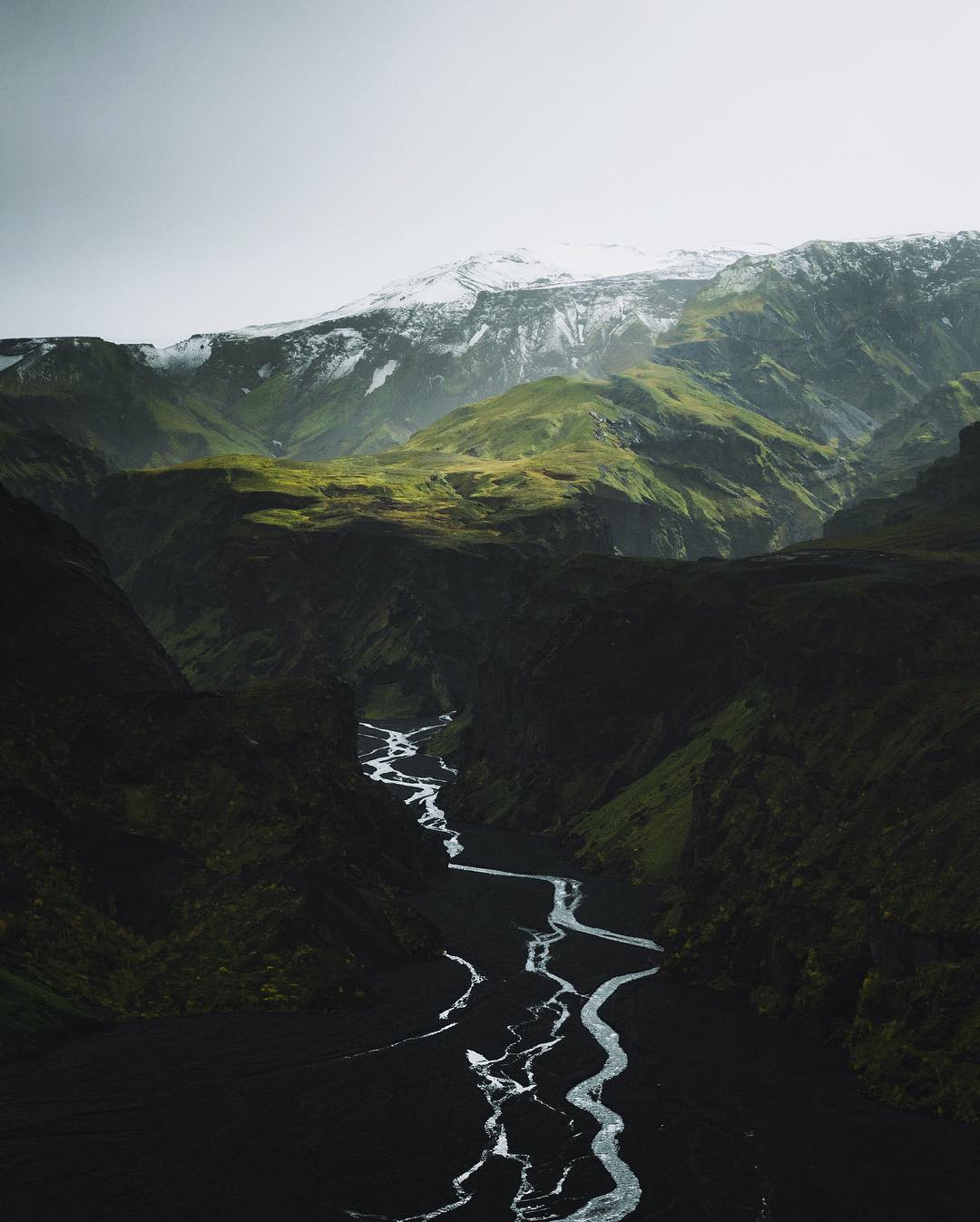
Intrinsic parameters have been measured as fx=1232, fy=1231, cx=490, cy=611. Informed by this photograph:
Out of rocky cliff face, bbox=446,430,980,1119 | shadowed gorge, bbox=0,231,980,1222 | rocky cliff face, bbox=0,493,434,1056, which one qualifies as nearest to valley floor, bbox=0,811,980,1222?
shadowed gorge, bbox=0,231,980,1222

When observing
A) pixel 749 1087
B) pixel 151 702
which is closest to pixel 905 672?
pixel 749 1087

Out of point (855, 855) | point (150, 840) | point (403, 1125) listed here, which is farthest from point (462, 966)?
point (403, 1125)

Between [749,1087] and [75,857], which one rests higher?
[75,857]

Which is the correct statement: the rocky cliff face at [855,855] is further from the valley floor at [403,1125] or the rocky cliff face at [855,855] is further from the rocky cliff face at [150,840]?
the rocky cliff face at [150,840]

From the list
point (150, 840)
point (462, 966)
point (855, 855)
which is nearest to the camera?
point (855, 855)

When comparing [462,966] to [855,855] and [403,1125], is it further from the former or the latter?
[403,1125]

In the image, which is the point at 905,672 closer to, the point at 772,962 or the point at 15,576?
the point at 772,962

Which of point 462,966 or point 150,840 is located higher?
point 150,840
